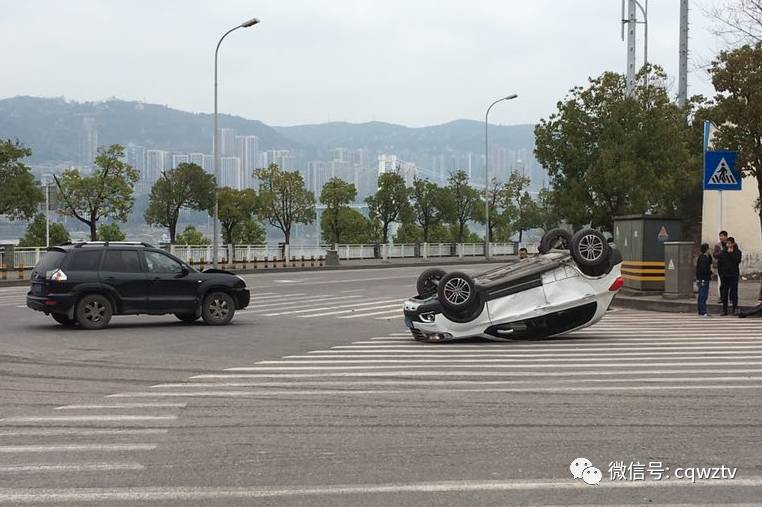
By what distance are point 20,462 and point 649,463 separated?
4339 millimetres

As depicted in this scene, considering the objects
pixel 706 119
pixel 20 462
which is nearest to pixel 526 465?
pixel 20 462

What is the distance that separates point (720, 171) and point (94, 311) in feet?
47.3

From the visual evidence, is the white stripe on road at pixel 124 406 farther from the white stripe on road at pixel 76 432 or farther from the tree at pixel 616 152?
the tree at pixel 616 152

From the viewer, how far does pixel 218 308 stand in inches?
728

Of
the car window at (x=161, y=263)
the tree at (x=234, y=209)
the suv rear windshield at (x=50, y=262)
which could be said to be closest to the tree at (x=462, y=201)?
the tree at (x=234, y=209)

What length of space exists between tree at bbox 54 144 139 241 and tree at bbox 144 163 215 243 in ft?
18.9

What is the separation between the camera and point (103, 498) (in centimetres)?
581

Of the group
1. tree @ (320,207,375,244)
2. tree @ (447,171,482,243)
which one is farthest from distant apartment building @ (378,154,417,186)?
tree @ (320,207,375,244)

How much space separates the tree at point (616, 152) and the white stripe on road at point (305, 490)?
35.5 meters

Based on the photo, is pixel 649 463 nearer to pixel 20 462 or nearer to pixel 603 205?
pixel 20 462

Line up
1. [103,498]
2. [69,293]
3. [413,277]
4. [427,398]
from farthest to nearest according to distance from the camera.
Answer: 1. [413,277]
2. [69,293]
3. [427,398]
4. [103,498]

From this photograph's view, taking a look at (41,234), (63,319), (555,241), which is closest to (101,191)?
(41,234)

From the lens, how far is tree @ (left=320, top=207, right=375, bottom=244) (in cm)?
7606

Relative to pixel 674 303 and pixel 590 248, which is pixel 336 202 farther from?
pixel 590 248
